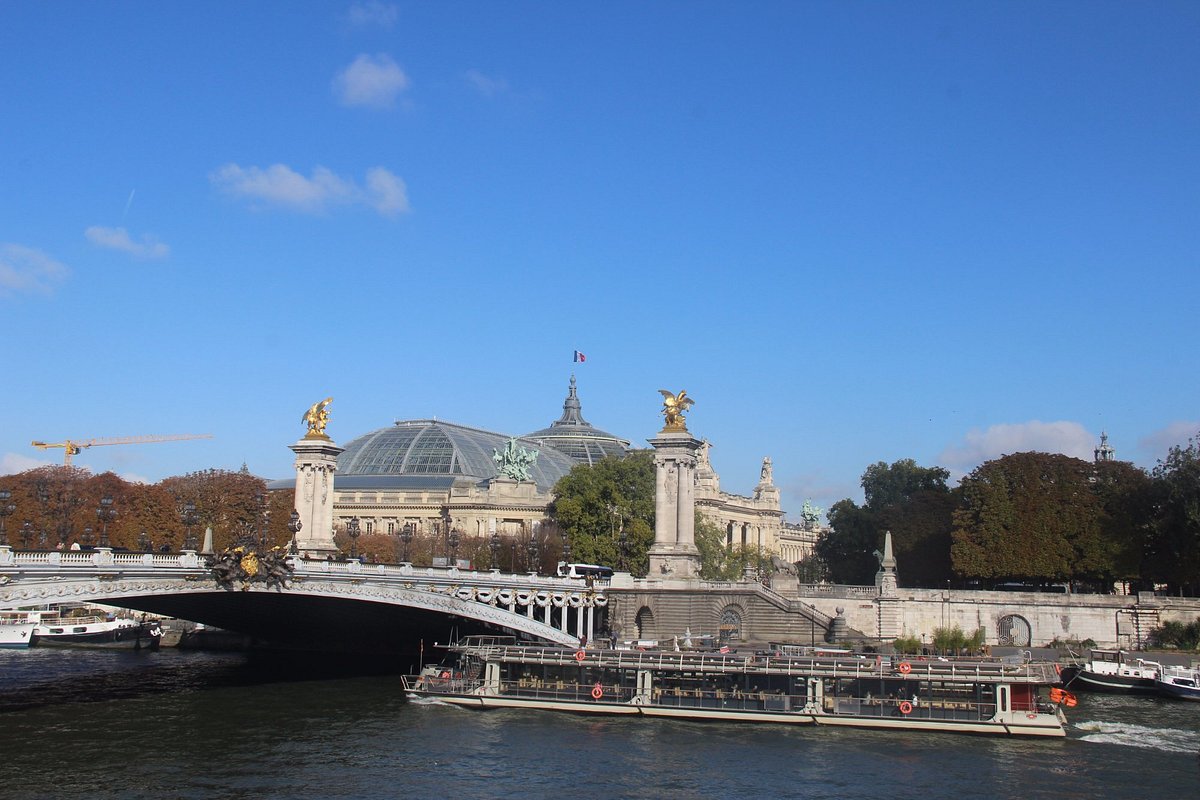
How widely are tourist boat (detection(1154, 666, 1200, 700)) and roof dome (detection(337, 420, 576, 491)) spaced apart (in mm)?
89422

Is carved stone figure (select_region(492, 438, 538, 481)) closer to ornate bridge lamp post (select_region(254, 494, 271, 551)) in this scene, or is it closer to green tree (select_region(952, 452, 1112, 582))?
ornate bridge lamp post (select_region(254, 494, 271, 551))

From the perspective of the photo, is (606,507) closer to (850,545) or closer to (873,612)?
(873,612)

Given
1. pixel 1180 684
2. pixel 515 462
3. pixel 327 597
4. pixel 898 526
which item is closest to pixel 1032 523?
pixel 898 526

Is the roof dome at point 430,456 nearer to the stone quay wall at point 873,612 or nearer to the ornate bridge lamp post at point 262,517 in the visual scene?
the ornate bridge lamp post at point 262,517

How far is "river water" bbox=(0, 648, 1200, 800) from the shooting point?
41941mm

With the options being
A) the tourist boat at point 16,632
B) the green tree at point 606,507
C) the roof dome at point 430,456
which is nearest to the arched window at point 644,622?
the green tree at point 606,507

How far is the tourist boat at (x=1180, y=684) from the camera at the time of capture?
63.9 m

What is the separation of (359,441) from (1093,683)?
111541 millimetres

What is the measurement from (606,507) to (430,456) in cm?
5741

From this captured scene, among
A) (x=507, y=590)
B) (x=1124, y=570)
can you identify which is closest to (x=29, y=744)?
(x=507, y=590)

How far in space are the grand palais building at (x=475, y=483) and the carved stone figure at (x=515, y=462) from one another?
155 millimetres

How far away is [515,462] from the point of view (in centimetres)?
14538

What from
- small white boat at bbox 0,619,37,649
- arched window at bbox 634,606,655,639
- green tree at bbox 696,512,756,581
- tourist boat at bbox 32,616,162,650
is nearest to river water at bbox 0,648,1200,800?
arched window at bbox 634,606,655,639

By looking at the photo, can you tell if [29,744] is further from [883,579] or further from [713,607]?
[883,579]
